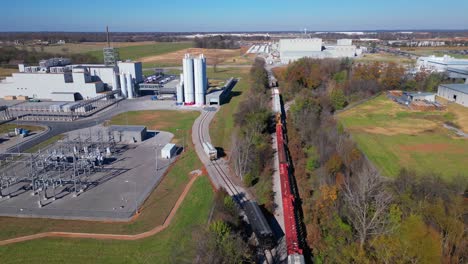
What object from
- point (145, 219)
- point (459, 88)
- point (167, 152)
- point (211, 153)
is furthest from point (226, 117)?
point (459, 88)

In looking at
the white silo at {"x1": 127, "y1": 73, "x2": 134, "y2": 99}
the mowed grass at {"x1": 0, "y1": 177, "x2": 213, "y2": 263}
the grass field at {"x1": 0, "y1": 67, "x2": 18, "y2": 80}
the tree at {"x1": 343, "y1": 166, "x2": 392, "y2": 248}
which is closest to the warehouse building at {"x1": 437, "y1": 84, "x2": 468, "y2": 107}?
the tree at {"x1": 343, "y1": 166, "x2": 392, "y2": 248}

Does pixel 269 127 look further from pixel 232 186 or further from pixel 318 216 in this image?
pixel 318 216

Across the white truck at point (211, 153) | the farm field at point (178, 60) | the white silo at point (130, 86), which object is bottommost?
the white truck at point (211, 153)

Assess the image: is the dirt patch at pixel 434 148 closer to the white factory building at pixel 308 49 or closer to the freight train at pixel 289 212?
the freight train at pixel 289 212

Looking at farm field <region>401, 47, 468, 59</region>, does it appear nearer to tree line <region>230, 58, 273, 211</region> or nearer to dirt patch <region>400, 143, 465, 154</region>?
dirt patch <region>400, 143, 465, 154</region>

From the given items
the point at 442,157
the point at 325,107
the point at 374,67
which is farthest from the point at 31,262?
the point at 374,67

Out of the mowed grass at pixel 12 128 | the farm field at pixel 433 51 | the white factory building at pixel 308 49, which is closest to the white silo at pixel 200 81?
the mowed grass at pixel 12 128
